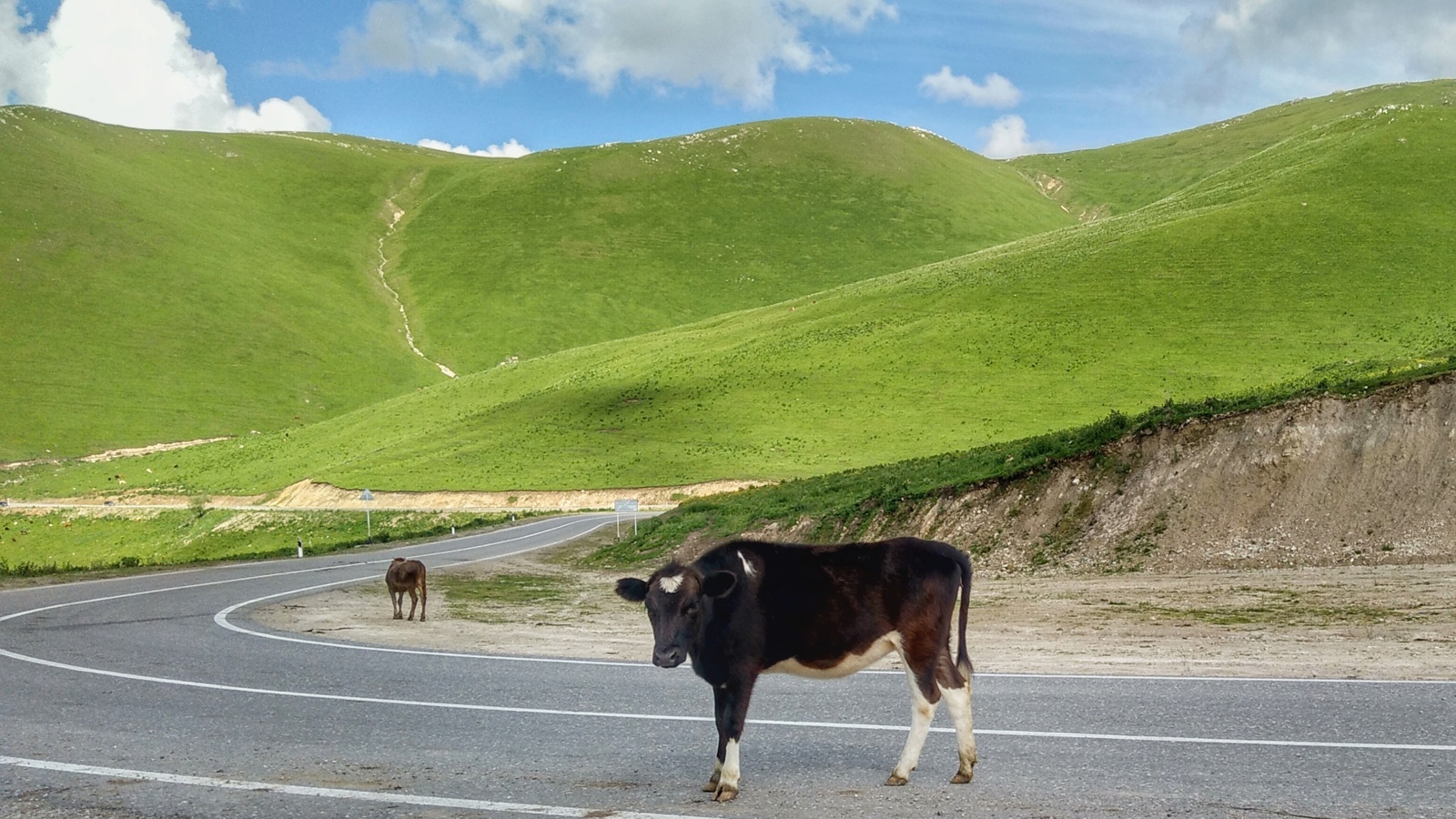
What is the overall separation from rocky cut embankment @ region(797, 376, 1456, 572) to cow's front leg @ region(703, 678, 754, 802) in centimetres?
2148

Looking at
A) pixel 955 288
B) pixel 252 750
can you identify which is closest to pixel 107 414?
pixel 955 288

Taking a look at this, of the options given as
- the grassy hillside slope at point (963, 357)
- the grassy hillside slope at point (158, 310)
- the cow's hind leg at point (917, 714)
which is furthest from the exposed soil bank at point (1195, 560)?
the grassy hillside slope at point (158, 310)

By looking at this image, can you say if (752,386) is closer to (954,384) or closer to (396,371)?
(954,384)

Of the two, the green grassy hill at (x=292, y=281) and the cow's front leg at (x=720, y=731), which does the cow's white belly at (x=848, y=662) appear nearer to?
the cow's front leg at (x=720, y=731)

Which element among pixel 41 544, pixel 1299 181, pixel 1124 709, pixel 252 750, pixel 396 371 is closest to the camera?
pixel 252 750

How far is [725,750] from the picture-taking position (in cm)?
823

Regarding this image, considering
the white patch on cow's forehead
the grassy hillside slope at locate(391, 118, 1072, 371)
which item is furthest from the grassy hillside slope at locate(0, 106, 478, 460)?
the white patch on cow's forehead

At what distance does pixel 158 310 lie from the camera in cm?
14975

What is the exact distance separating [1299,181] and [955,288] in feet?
122

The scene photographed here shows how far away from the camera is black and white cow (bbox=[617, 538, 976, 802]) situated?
8.23 meters

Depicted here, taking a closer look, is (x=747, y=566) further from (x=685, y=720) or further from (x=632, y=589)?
(x=685, y=720)

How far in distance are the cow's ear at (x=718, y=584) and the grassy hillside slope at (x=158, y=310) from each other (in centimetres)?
12620

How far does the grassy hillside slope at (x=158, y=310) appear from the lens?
12900cm

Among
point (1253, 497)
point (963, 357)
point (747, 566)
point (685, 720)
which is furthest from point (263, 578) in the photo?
point (963, 357)
